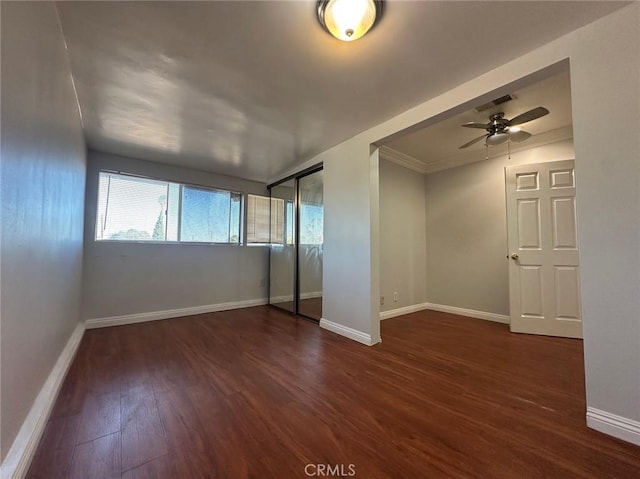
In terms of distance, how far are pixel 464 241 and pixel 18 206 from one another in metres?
4.52

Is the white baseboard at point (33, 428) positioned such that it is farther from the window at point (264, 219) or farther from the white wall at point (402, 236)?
the white wall at point (402, 236)

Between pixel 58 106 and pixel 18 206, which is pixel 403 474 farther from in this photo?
pixel 58 106

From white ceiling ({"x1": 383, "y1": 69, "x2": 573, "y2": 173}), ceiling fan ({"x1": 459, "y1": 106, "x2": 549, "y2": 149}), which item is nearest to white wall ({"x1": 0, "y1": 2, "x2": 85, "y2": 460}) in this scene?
white ceiling ({"x1": 383, "y1": 69, "x2": 573, "y2": 173})

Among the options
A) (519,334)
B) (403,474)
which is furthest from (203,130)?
(519,334)

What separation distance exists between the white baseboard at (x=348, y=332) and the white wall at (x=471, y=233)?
2.04 m

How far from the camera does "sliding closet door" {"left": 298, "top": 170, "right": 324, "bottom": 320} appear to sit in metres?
3.53

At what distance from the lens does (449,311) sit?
13.2 ft

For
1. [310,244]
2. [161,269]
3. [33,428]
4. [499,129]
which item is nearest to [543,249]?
[499,129]

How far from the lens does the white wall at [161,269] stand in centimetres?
320

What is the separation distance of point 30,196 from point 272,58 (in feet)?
5.00

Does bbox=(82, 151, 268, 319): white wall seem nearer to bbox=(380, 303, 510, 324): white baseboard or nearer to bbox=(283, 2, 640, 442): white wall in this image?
bbox=(380, 303, 510, 324): white baseboard

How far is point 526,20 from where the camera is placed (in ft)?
4.55

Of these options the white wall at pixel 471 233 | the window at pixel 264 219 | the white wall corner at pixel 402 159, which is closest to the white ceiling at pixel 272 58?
the white wall corner at pixel 402 159

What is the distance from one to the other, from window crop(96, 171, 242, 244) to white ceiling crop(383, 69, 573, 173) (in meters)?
2.80
